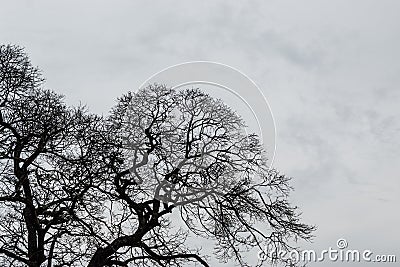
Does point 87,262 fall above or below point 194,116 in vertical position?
below

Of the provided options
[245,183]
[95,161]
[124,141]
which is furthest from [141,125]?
[245,183]

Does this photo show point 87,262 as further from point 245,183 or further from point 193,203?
point 245,183

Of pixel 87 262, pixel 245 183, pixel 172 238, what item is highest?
pixel 245 183

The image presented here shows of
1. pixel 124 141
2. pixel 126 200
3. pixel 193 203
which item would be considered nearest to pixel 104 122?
pixel 124 141

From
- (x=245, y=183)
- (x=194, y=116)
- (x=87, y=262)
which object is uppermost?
(x=194, y=116)

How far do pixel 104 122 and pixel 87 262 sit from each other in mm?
3254

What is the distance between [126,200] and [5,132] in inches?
123

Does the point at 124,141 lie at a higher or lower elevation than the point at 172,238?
higher

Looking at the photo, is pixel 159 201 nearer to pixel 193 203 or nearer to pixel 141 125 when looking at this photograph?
pixel 193 203

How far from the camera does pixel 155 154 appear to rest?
1503 centimetres

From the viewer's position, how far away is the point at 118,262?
14.5 meters

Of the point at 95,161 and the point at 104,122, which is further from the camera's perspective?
the point at 104,122

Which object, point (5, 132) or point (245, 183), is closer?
point (5, 132)

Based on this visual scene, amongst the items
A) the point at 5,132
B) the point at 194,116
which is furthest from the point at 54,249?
the point at 194,116
